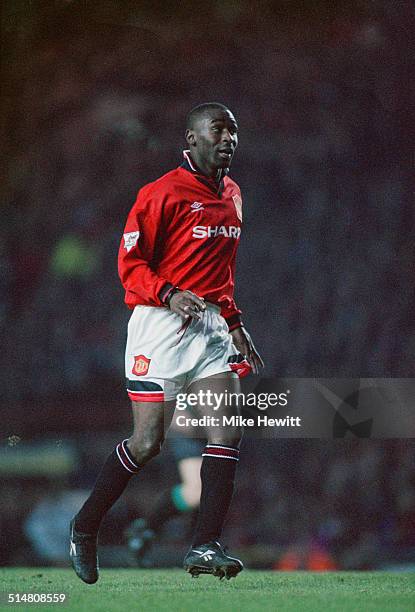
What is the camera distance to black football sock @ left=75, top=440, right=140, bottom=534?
3312mm

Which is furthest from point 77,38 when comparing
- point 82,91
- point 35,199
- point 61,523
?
point 61,523

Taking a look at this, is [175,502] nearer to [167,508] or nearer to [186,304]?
[167,508]

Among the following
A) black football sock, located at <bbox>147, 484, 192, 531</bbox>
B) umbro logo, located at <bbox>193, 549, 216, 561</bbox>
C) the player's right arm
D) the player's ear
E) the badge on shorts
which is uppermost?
the player's ear

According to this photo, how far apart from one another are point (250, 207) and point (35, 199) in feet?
2.88

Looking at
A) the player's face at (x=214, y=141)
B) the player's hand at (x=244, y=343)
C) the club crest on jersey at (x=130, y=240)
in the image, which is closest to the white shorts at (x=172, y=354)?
the player's hand at (x=244, y=343)

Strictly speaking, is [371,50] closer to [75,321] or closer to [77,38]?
[77,38]

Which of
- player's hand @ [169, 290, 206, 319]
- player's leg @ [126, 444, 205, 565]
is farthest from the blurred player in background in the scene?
player's leg @ [126, 444, 205, 565]

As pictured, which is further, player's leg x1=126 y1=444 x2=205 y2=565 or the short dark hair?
player's leg x1=126 y1=444 x2=205 y2=565

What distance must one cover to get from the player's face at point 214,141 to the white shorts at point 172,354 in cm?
53

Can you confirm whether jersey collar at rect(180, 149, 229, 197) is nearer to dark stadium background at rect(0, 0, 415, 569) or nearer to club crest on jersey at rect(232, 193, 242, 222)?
club crest on jersey at rect(232, 193, 242, 222)

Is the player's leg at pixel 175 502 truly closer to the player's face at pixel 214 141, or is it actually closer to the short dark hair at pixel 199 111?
the player's face at pixel 214 141

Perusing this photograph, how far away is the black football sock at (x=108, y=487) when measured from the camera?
Result: 331 cm

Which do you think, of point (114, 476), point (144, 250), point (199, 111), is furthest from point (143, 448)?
point (199, 111)

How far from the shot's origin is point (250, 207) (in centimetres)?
371
